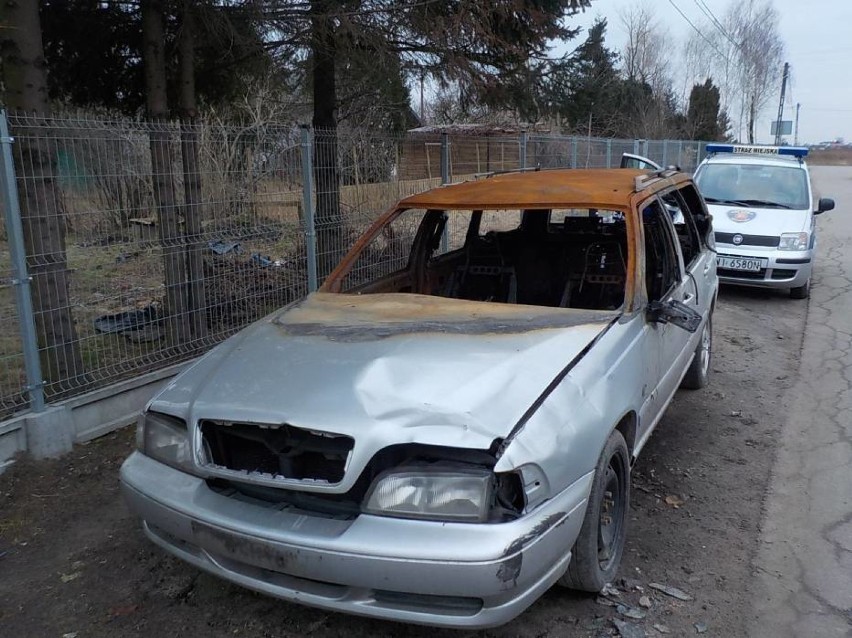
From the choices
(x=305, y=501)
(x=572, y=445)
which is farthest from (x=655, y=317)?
(x=305, y=501)

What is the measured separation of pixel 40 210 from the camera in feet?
15.2

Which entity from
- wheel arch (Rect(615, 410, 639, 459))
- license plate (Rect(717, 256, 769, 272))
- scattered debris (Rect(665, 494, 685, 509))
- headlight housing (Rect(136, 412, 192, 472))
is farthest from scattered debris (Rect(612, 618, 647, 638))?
license plate (Rect(717, 256, 769, 272))

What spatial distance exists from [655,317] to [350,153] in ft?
14.5

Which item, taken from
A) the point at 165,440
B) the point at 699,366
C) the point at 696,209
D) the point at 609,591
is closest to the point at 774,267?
the point at 696,209

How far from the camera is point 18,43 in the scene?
473cm

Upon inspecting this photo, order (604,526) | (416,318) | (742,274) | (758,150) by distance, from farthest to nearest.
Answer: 1. (758,150)
2. (742,274)
3. (416,318)
4. (604,526)

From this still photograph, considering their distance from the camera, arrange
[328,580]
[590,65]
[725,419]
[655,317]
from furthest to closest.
A: [590,65]
[725,419]
[655,317]
[328,580]

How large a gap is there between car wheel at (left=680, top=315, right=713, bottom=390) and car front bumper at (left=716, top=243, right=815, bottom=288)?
11.2ft

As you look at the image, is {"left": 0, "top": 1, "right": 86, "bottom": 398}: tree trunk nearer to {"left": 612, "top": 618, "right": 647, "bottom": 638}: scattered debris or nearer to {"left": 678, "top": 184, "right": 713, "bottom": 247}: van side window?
{"left": 612, "top": 618, "right": 647, "bottom": 638}: scattered debris

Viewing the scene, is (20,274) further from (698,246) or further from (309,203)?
(698,246)

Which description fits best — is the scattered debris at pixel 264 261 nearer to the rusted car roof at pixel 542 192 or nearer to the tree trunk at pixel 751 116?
the rusted car roof at pixel 542 192

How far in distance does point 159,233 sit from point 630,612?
4053mm

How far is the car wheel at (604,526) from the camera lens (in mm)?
2740

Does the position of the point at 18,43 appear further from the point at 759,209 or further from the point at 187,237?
the point at 759,209
